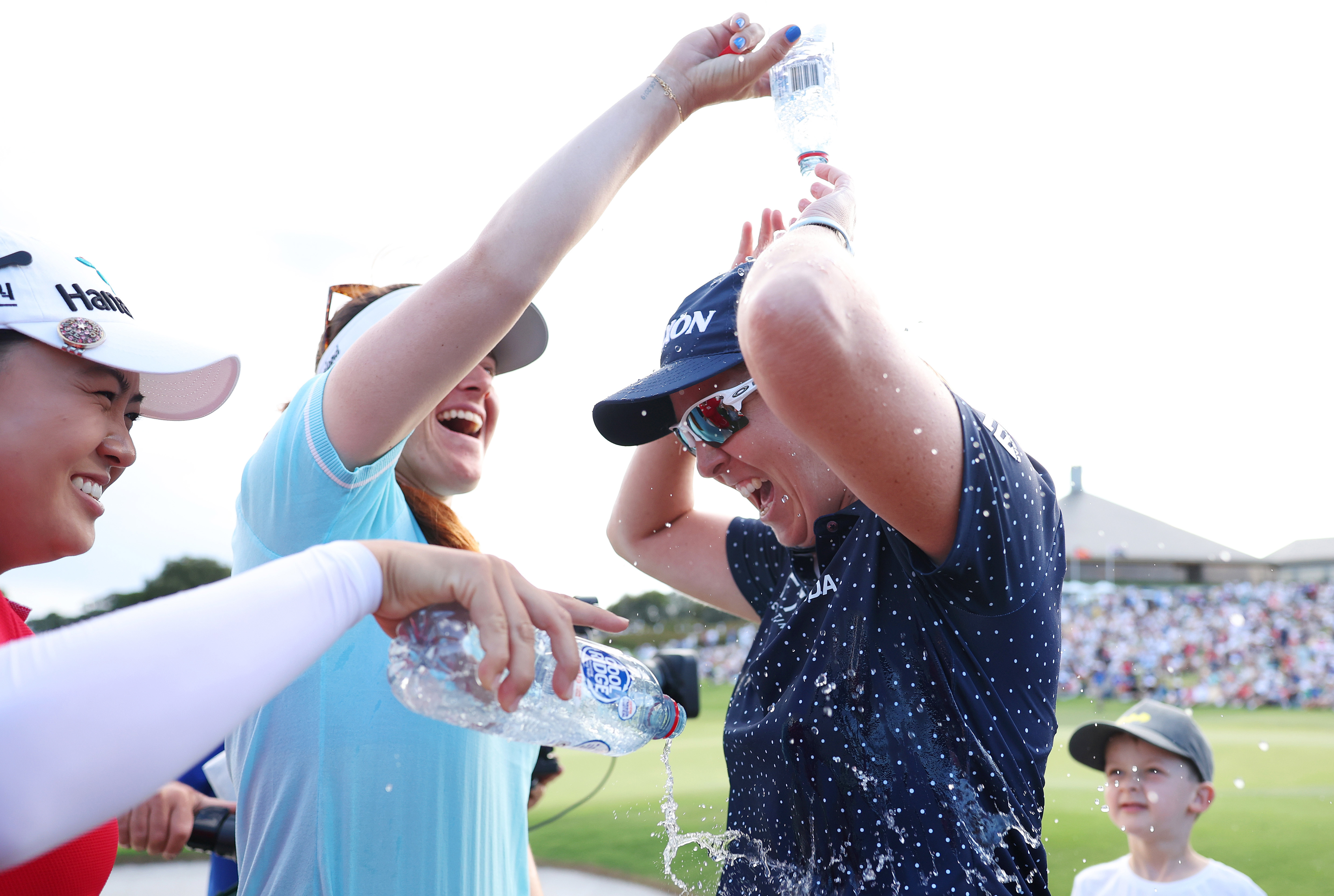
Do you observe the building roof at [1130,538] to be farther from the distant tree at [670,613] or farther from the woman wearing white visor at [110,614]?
the woman wearing white visor at [110,614]

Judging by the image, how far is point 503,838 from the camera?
2131 millimetres

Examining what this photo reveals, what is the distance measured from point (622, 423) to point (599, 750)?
0.88 metres

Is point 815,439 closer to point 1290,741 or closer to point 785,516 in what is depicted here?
point 785,516

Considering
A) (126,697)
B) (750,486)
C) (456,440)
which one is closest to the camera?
(126,697)

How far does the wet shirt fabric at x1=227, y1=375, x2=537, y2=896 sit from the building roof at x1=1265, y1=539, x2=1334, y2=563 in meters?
55.8

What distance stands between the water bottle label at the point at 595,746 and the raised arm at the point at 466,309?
76 cm

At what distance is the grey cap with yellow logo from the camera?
4164 millimetres

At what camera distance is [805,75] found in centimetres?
238

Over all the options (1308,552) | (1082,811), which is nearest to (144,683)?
(1082,811)

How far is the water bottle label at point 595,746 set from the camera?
185 centimetres

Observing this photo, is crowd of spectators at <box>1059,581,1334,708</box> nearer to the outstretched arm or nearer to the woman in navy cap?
the woman in navy cap

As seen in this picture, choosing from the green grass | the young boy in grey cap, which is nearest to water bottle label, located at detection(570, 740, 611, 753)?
the young boy in grey cap

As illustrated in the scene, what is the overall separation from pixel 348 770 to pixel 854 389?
139cm

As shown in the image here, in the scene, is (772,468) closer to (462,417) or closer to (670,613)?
(462,417)
